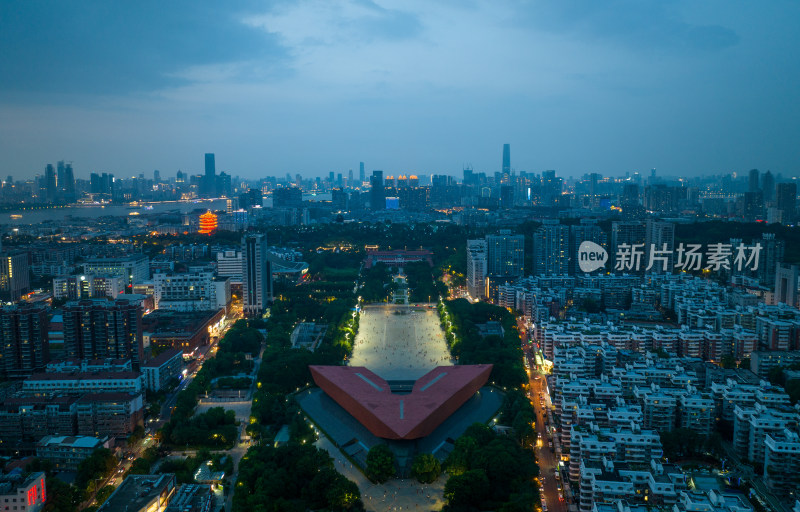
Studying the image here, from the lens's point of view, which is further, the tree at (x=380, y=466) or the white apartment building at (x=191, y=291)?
the white apartment building at (x=191, y=291)

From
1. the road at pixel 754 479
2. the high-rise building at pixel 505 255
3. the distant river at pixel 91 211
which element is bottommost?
the road at pixel 754 479

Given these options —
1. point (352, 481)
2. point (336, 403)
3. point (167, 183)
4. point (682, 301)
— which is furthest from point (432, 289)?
point (167, 183)

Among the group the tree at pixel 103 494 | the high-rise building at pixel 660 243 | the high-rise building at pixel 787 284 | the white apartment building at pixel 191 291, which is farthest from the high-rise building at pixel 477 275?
the tree at pixel 103 494

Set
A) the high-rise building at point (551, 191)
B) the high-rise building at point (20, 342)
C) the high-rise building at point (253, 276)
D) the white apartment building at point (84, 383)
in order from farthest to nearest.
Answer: the high-rise building at point (551, 191) < the high-rise building at point (253, 276) < the high-rise building at point (20, 342) < the white apartment building at point (84, 383)

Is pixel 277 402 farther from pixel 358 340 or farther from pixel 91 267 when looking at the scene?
pixel 91 267

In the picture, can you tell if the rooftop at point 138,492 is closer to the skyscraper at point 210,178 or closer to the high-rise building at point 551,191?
the high-rise building at point 551,191

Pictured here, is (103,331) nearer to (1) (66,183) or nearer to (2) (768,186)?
(2) (768,186)

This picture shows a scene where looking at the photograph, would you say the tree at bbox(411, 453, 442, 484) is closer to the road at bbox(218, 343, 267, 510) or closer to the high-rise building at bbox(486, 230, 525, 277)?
the road at bbox(218, 343, 267, 510)
